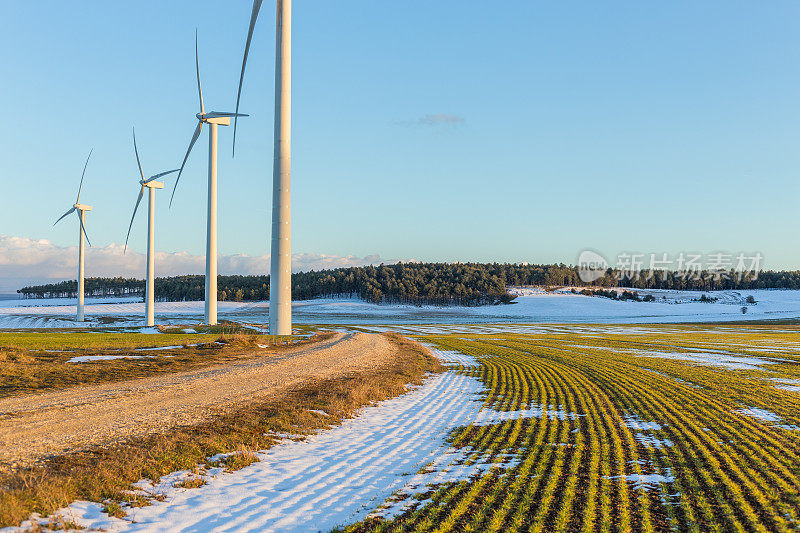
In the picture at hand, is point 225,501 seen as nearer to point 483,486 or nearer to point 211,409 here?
point 483,486

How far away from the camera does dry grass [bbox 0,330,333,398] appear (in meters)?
22.2

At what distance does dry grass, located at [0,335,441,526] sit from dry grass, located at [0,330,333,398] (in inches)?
368

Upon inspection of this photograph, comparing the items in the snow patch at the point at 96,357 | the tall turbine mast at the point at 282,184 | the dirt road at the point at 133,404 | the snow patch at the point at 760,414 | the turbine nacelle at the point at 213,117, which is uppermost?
the turbine nacelle at the point at 213,117

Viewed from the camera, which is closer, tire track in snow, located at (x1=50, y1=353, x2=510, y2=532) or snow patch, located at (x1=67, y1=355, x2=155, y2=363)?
tire track in snow, located at (x1=50, y1=353, x2=510, y2=532)

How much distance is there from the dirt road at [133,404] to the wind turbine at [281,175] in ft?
28.6

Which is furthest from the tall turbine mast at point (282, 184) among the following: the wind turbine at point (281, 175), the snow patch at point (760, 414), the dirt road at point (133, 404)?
the snow patch at point (760, 414)

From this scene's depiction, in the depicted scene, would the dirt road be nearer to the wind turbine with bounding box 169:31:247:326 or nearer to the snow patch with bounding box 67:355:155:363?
the snow patch with bounding box 67:355:155:363

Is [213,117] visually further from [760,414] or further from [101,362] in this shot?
[760,414]

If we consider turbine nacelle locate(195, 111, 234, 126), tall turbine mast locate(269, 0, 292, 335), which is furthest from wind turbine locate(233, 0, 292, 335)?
turbine nacelle locate(195, 111, 234, 126)

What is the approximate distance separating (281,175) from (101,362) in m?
16.5

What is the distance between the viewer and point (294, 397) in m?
20.0

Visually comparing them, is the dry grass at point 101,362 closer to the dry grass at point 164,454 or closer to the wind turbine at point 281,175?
the wind turbine at point 281,175

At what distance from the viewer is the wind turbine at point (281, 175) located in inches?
1473

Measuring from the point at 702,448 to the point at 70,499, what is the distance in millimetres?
14226
